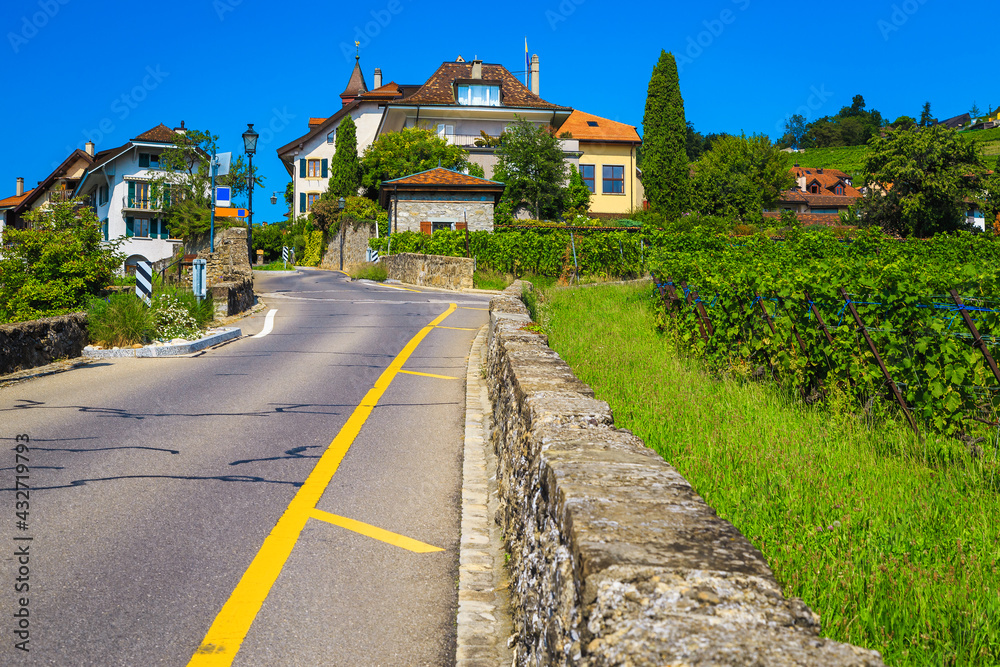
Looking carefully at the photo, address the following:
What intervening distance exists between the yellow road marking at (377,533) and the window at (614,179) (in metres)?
51.3

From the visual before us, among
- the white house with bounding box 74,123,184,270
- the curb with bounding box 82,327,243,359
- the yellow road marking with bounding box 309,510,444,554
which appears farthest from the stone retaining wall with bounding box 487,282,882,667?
the white house with bounding box 74,123,184,270

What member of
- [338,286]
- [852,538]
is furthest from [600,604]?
[338,286]

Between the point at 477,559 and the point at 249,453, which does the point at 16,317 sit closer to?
the point at 249,453

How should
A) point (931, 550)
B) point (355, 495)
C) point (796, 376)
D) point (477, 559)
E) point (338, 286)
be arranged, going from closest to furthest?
1. point (931, 550)
2. point (477, 559)
3. point (355, 495)
4. point (796, 376)
5. point (338, 286)

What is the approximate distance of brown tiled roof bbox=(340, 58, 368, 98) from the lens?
8200 cm

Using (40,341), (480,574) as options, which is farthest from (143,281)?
(480,574)

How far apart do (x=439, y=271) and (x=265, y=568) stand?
2625 cm

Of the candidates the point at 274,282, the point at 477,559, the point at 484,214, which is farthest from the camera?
the point at 484,214

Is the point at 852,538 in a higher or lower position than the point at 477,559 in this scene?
higher

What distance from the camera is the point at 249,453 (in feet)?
21.2

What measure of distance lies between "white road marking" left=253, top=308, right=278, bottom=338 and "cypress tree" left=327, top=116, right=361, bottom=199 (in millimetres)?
34246

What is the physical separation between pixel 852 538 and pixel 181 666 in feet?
10.8

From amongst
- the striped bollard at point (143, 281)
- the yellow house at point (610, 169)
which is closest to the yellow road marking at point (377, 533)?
the striped bollard at point (143, 281)

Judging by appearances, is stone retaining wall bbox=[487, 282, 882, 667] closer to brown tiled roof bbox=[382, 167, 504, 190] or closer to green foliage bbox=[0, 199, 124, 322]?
green foliage bbox=[0, 199, 124, 322]
